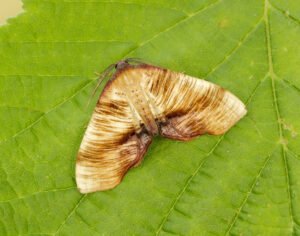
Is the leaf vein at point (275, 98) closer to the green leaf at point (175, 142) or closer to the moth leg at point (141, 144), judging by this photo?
the green leaf at point (175, 142)

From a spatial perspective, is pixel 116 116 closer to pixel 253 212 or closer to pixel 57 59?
pixel 57 59

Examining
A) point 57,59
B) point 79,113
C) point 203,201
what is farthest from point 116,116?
point 203,201

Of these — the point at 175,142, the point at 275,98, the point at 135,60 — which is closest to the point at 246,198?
the point at 175,142

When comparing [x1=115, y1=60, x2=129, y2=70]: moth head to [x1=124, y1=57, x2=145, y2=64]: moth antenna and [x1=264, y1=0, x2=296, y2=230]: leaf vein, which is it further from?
[x1=264, y1=0, x2=296, y2=230]: leaf vein

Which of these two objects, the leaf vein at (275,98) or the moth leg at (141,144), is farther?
the moth leg at (141,144)

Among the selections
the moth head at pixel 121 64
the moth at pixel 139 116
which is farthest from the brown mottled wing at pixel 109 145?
the moth head at pixel 121 64

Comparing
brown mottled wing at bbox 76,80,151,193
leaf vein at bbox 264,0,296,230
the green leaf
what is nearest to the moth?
brown mottled wing at bbox 76,80,151,193
